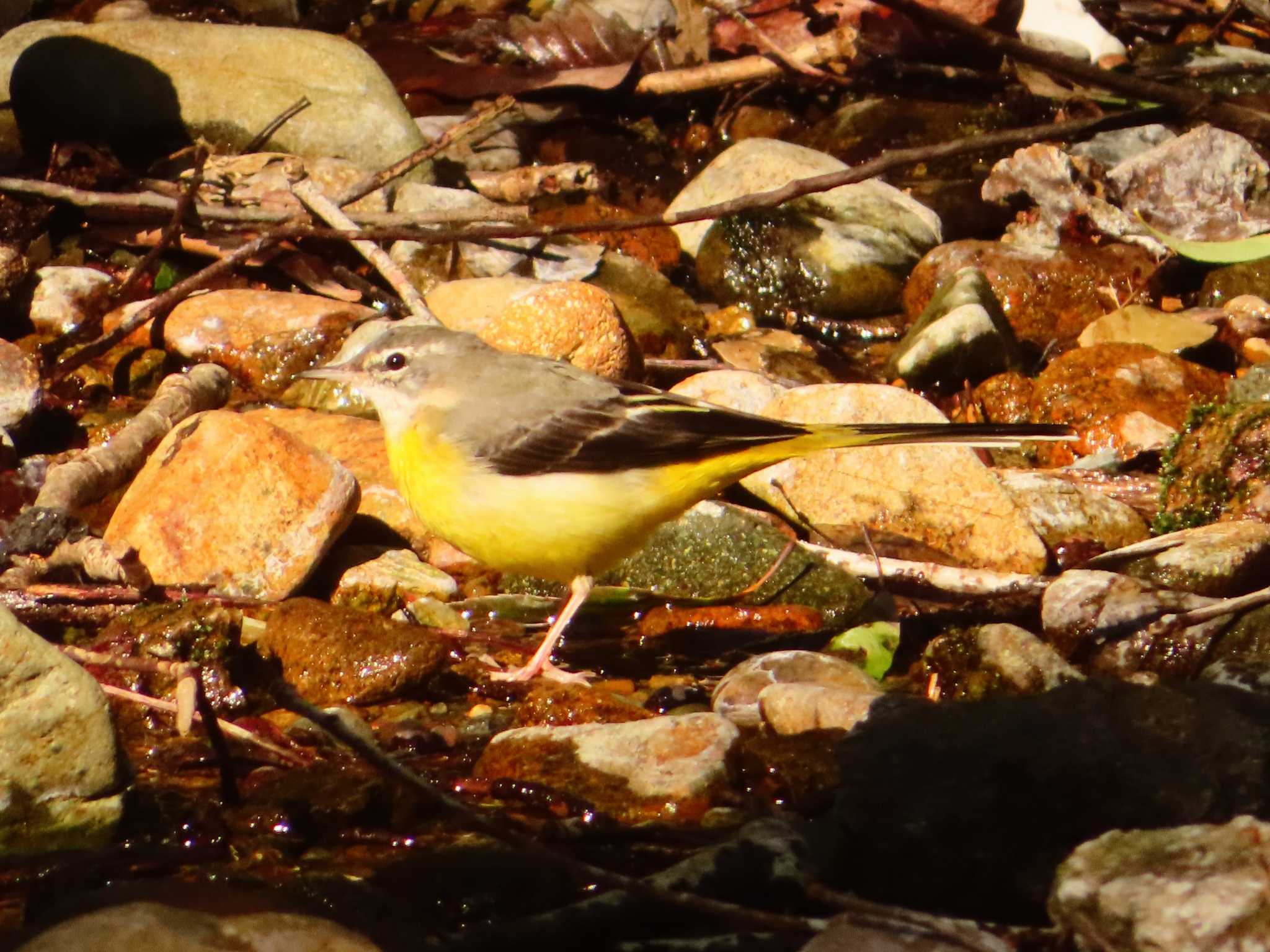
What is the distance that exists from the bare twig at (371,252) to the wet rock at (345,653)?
238 centimetres

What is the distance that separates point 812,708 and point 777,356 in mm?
3951

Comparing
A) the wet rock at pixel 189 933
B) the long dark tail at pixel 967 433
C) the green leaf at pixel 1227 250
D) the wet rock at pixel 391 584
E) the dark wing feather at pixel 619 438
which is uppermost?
the green leaf at pixel 1227 250

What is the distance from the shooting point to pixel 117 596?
5.37m

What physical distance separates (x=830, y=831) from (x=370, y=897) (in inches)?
46.3

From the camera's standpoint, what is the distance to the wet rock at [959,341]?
310 inches

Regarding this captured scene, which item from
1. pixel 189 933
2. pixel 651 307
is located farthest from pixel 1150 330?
pixel 189 933

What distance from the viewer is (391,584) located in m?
5.99

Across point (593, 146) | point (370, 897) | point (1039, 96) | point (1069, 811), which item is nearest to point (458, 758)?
point (370, 897)

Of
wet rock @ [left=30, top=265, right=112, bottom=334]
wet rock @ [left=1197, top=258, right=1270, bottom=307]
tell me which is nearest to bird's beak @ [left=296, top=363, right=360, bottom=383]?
wet rock @ [left=30, top=265, right=112, bottom=334]

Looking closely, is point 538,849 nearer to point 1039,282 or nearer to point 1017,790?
point 1017,790

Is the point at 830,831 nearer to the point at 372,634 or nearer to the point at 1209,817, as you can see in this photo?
the point at 1209,817

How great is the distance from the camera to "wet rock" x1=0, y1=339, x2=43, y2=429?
6836mm

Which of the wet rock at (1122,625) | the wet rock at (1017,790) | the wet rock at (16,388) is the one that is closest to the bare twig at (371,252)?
Answer: the wet rock at (16,388)

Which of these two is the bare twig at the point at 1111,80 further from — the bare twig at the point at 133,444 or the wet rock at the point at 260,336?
the wet rock at the point at 260,336
